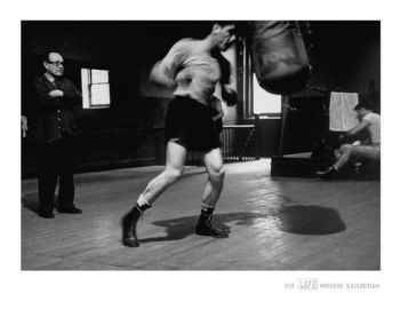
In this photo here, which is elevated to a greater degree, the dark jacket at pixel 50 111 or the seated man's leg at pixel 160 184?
the dark jacket at pixel 50 111

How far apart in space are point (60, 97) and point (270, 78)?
2.09 metres

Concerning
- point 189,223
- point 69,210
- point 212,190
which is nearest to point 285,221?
point 189,223

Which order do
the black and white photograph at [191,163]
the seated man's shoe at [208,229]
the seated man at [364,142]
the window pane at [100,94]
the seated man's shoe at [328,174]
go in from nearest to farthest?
the black and white photograph at [191,163], the seated man's shoe at [208,229], the seated man at [364,142], the seated man's shoe at [328,174], the window pane at [100,94]

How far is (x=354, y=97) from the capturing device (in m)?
7.88

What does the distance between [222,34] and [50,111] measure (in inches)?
68.9

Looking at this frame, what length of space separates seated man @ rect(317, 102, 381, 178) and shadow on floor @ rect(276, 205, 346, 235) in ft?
5.37

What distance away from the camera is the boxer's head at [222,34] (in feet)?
11.3

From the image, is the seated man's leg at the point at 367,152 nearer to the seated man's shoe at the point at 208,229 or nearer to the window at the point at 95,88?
the seated man's shoe at the point at 208,229

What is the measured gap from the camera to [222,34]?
11.4ft

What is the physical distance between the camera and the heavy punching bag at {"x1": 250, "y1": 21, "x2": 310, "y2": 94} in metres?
3.00

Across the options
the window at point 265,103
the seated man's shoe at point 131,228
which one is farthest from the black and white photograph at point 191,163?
the window at point 265,103

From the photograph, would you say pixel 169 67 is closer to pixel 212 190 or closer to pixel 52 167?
pixel 212 190

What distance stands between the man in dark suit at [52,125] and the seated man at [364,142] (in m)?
3.46
